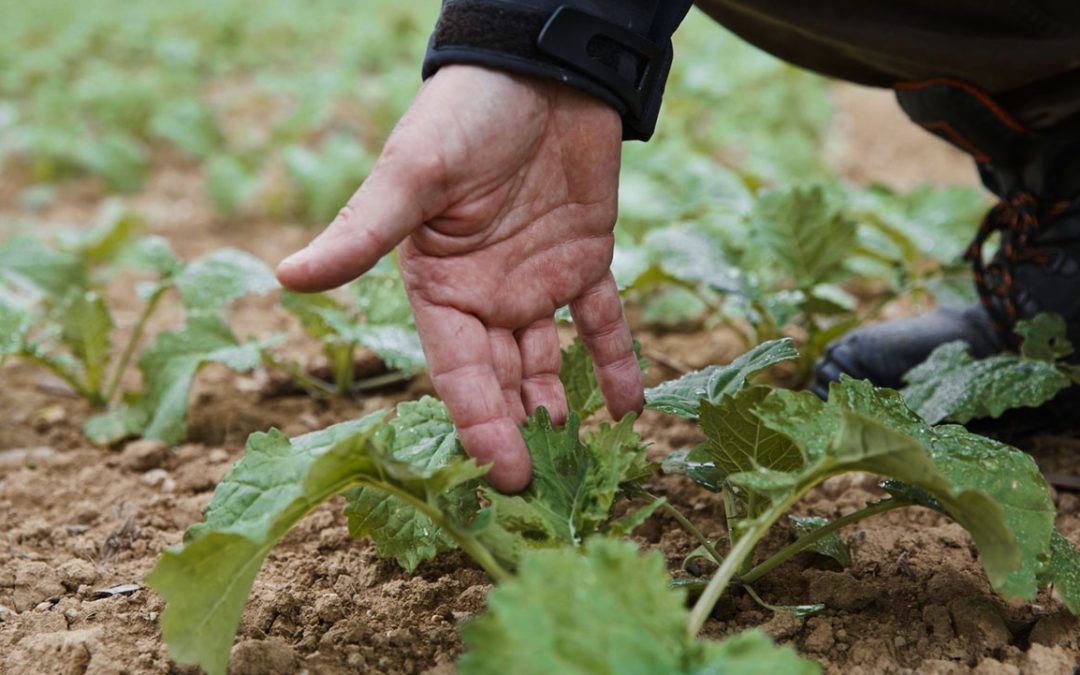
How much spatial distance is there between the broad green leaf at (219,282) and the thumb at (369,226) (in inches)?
41.2

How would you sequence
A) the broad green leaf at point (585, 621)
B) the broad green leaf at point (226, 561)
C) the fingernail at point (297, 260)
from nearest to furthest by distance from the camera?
the broad green leaf at point (585, 621) < the broad green leaf at point (226, 561) < the fingernail at point (297, 260)

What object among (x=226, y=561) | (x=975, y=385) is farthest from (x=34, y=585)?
(x=975, y=385)

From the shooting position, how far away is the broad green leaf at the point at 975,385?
1.73 metres

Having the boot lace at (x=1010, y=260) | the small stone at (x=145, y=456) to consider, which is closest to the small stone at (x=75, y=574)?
the small stone at (x=145, y=456)

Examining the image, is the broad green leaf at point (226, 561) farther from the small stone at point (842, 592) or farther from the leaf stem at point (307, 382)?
the leaf stem at point (307, 382)

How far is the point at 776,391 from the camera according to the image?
1312mm

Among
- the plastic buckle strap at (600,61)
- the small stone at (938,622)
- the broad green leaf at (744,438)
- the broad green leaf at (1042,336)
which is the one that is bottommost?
the small stone at (938,622)

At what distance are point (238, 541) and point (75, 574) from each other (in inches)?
25.5

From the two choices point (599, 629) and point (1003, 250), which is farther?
point (1003, 250)

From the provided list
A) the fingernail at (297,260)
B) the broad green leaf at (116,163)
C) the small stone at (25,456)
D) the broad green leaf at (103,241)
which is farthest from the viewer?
the broad green leaf at (116,163)

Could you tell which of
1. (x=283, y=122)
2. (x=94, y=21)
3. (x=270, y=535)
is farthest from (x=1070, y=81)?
(x=94, y=21)

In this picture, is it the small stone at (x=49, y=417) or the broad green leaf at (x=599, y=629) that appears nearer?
the broad green leaf at (x=599, y=629)

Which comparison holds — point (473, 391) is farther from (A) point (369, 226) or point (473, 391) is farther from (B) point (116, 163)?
(B) point (116, 163)

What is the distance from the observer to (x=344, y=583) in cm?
158
